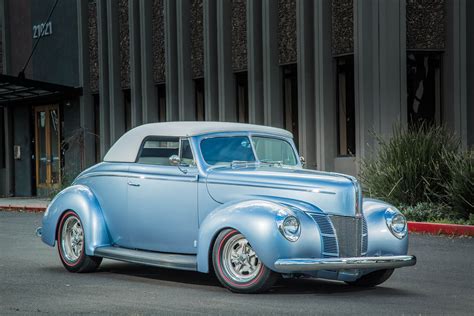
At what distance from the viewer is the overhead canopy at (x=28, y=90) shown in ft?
106

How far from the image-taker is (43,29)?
37281mm

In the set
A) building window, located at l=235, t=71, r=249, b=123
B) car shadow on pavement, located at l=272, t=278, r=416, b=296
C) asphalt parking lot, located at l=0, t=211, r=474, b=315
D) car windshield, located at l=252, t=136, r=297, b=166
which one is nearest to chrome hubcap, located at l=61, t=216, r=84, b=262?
asphalt parking lot, located at l=0, t=211, r=474, b=315

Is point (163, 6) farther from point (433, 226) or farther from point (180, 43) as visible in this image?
point (433, 226)

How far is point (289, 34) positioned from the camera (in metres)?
26.3

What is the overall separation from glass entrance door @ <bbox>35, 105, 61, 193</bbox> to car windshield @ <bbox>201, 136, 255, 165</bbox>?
25.1m

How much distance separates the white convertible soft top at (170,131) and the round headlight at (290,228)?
6.63ft

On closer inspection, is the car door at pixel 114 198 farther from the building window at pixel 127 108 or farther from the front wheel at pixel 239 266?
the building window at pixel 127 108

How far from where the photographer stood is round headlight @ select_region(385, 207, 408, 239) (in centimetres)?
1052

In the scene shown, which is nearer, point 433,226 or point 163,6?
point 433,226

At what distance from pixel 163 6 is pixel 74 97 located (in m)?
5.89

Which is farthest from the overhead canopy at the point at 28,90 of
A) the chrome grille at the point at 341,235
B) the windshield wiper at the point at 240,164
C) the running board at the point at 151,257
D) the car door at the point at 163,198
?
the chrome grille at the point at 341,235

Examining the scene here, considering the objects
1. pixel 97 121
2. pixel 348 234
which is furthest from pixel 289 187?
pixel 97 121

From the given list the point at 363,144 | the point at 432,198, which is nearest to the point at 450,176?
the point at 432,198

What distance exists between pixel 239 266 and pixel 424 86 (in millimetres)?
15148
